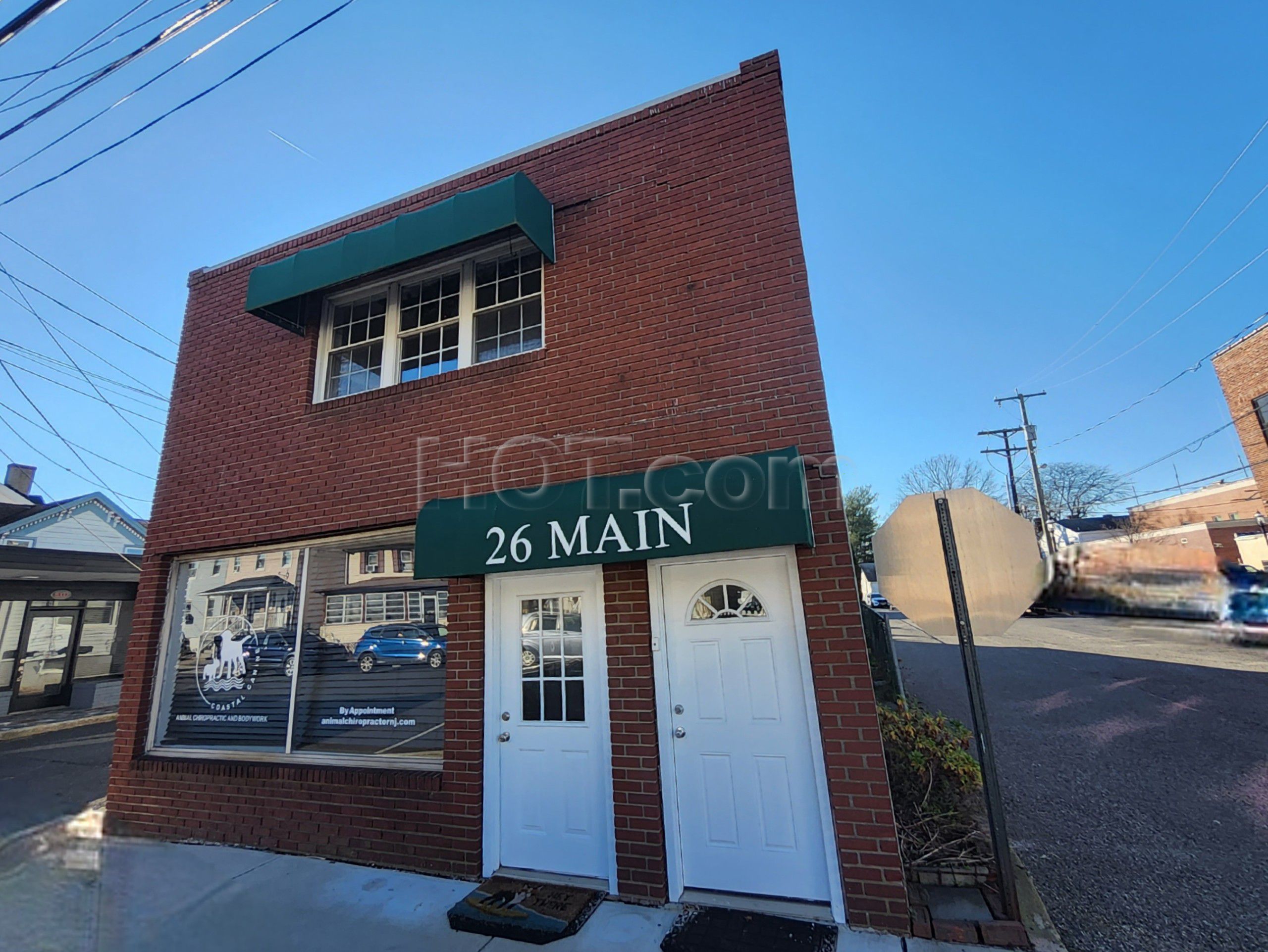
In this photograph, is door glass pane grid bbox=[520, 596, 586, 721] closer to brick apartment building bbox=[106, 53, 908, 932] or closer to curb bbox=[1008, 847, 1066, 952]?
brick apartment building bbox=[106, 53, 908, 932]

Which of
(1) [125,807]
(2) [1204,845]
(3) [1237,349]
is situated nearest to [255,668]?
(1) [125,807]

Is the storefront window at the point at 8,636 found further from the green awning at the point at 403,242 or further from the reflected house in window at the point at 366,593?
the reflected house in window at the point at 366,593

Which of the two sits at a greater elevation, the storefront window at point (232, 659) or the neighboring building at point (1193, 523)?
the neighboring building at point (1193, 523)

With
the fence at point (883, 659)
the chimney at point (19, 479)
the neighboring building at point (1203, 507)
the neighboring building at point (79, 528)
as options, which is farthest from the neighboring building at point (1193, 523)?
the chimney at point (19, 479)

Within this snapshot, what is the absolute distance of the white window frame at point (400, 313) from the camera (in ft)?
17.8

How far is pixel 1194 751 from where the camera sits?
262 inches

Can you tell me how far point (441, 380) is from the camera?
533 centimetres

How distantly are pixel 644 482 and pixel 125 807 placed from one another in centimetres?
633

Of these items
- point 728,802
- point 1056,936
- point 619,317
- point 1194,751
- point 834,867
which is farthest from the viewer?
point 1194,751

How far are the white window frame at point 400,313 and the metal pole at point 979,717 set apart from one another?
358 centimetres

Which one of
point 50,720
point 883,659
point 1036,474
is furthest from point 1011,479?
point 50,720

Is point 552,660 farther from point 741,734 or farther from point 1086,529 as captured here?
point 1086,529

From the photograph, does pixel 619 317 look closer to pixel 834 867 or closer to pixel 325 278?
pixel 325 278

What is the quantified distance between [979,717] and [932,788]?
60.3 inches
